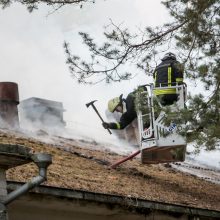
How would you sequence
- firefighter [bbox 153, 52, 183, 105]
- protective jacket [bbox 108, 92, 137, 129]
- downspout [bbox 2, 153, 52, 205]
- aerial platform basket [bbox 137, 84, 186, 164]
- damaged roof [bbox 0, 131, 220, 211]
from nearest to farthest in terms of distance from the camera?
downspout [bbox 2, 153, 52, 205] → damaged roof [bbox 0, 131, 220, 211] → aerial platform basket [bbox 137, 84, 186, 164] → firefighter [bbox 153, 52, 183, 105] → protective jacket [bbox 108, 92, 137, 129]

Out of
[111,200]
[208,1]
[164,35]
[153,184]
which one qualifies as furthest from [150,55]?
[111,200]

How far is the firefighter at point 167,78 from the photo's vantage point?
9.64 m

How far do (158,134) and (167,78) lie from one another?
3.14ft

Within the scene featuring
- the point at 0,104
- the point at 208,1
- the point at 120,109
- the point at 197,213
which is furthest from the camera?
the point at 0,104

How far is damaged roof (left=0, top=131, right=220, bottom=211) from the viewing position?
712 centimetres

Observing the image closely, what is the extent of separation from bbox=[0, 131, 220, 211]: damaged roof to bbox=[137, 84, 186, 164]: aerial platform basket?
418 millimetres

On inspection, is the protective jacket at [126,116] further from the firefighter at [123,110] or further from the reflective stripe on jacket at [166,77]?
the reflective stripe on jacket at [166,77]

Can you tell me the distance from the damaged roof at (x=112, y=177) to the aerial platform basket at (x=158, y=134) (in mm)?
418

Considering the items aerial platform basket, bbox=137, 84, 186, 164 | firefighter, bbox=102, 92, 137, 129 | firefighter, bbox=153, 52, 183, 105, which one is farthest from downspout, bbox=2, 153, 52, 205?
firefighter, bbox=102, 92, 137, 129

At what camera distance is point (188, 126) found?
26.8 ft

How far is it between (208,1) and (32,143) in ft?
11.8

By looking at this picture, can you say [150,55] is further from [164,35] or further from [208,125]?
[208,125]

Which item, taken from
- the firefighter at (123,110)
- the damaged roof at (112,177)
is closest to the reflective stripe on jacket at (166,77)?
the firefighter at (123,110)

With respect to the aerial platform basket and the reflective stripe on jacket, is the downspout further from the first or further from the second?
the reflective stripe on jacket
